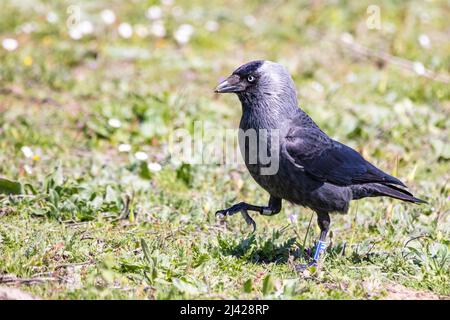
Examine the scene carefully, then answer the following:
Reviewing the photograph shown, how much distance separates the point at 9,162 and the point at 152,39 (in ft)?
12.6

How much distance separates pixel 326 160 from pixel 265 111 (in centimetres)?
57

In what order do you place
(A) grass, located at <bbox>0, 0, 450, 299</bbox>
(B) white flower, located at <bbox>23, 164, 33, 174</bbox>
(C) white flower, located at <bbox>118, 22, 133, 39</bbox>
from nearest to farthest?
(A) grass, located at <bbox>0, 0, 450, 299</bbox> → (B) white flower, located at <bbox>23, 164, 33, 174</bbox> → (C) white flower, located at <bbox>118, 22, 133, 39</bbox>

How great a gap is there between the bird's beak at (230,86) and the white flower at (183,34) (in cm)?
441

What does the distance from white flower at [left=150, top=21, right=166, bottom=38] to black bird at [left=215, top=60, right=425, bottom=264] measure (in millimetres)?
4612

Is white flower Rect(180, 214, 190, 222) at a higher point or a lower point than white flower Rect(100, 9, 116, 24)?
lower

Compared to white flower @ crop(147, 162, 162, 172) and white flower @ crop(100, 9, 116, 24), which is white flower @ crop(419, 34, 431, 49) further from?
white flower @ crop(147, 162, 162, 172)

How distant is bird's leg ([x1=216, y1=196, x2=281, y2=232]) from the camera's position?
17.9 feet

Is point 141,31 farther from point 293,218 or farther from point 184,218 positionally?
point 293,218

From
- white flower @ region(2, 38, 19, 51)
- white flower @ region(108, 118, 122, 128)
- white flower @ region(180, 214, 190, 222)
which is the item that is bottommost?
white flower @ region(180, 214, 190, 222)

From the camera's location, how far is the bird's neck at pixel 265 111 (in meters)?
5.43

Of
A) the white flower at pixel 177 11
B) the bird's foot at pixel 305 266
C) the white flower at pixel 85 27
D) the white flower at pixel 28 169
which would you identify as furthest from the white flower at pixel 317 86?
the bird's foot at pixel 305 266

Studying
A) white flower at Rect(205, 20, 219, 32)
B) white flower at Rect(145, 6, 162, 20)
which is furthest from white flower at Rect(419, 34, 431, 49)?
white flower at Rect(145, 6, 162, 20)
